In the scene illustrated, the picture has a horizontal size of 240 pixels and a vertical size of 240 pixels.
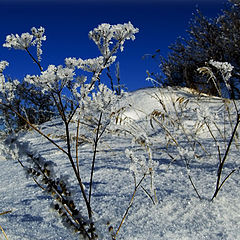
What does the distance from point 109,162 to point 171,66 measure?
18.0 feet

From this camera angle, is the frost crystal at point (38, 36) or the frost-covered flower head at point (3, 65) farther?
the frost-covered flower head at point (3, 65)

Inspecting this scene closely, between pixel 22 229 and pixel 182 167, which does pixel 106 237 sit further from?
pixel 182 167

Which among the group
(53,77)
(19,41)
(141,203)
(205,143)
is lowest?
(141,203)

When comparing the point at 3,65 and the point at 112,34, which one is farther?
the point at 3,65

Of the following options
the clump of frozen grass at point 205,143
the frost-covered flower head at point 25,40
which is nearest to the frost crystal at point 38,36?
the frost-covered flower head at point 25,40

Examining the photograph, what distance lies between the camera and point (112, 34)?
0.79 m

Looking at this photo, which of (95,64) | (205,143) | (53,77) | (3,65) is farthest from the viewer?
(205,143)

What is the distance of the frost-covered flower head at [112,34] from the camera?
0.79 m

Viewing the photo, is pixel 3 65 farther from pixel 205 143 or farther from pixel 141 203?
pixel 205 143

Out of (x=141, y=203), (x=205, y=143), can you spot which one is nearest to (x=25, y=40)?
(x=141, y=203)

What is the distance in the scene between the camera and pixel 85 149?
77.7 inches

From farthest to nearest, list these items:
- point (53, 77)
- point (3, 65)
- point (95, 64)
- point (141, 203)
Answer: point (3, 65), point (141, 203), point (95, 64), point (53, 77)

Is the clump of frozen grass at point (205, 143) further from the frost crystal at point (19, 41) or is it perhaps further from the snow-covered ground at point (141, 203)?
the frost crystal at point (19, 41)

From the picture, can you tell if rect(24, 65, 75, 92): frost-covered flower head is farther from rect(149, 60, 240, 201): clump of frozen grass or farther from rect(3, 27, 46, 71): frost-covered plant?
rect(149, 60, 240, 201): clump of frozen grass
